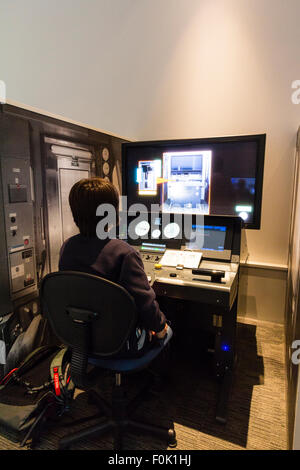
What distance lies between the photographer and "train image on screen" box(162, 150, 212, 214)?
2129 mm

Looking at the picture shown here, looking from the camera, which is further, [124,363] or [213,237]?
[213,237]

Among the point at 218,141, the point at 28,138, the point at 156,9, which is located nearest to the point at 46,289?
the point at 28,138

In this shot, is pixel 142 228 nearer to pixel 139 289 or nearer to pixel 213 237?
pixel 213 237

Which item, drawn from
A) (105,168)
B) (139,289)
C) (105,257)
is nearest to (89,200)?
(105,257)

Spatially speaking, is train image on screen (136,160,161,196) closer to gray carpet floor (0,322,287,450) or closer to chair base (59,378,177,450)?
gray carpet floor (0,322,287,450)

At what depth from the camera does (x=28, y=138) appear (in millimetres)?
1680

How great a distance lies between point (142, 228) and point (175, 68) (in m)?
1.47

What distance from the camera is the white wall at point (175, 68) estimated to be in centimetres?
230

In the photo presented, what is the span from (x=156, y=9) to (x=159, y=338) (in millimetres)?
2636

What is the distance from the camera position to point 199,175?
7.02ft

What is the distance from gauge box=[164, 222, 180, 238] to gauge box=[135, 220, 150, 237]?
0.45 ft

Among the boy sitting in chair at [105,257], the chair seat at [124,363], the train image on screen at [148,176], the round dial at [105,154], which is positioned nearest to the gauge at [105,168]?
the round dial at [105,154]

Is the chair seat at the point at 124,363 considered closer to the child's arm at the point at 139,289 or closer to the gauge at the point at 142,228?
the child's arm at the point at 139,289

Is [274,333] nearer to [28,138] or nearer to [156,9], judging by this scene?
[28,138]
